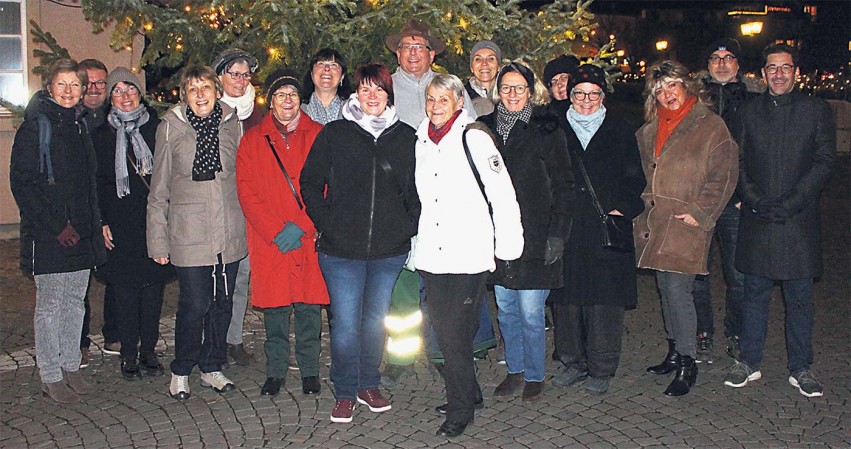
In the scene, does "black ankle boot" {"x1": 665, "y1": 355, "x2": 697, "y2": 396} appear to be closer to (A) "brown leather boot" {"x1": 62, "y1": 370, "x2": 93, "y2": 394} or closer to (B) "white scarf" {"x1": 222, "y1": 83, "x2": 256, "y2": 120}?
(B) "white scarf" {"x1": 222, "y1": 83, "x2": 256, "y2": 120}

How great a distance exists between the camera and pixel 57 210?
5.93 metres

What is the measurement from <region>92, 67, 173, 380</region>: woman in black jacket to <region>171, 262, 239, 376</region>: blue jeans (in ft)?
1.59

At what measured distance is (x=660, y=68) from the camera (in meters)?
6.21

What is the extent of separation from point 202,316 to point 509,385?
2150 millimetres

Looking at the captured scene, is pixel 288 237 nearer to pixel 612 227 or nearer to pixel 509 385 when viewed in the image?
pixel 509 385

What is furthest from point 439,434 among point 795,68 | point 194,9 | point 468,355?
point 194,9

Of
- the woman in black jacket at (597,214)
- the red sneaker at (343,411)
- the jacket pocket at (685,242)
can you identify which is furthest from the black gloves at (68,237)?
the jacket pocket at (685,242)

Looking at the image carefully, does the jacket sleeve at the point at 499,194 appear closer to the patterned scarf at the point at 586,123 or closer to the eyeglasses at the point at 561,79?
the patterned scarf at the point at 586,123

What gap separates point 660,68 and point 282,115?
2.58 metres

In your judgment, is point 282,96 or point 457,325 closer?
point 457,325

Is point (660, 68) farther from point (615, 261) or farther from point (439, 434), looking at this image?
point (439, 434)

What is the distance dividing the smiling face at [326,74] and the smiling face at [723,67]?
3017 mm

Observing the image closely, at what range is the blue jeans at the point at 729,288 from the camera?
23.1ft

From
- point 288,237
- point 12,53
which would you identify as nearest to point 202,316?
point 288,237
